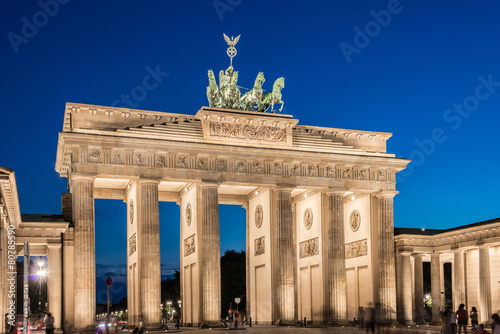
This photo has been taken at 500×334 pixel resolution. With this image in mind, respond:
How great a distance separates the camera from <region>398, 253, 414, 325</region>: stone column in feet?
177

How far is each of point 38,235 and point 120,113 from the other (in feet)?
34.5

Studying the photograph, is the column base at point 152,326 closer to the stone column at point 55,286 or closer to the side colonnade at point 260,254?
the side colonnade at point 260,254

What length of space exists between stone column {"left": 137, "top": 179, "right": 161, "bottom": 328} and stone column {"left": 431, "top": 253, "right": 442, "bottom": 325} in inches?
979

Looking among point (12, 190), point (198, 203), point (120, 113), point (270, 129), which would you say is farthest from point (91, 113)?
point (12, 190)

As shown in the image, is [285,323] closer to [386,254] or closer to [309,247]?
[309,247]

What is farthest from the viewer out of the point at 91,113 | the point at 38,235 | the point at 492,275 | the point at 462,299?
the point at 462,299

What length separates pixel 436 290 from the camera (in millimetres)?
56875

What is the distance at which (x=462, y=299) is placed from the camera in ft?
182

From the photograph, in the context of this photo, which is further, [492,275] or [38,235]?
[492,275]

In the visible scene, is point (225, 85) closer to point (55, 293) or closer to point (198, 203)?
point (198, 203)

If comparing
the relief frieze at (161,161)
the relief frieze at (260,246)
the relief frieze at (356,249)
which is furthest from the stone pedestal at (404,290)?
the relief frieze at (161,161)

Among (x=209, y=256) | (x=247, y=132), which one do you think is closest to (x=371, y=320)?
(x=209, y=256)

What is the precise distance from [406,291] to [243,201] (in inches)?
623

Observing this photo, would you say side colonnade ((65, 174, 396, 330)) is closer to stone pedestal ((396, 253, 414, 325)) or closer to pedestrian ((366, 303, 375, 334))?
stone pedestal ((396, 253, 414, 325))
